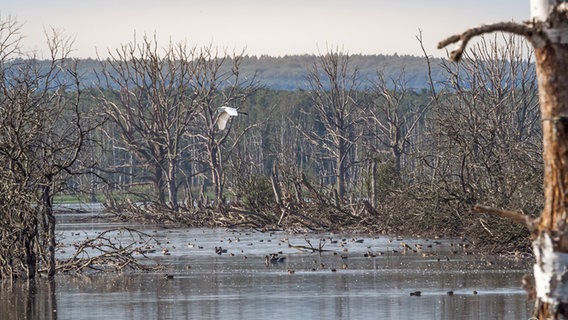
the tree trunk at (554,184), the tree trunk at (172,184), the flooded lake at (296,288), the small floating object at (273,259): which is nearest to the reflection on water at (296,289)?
the flooded lake at (296,288)

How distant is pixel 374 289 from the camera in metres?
17.2

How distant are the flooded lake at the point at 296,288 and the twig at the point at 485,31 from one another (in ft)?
26.2

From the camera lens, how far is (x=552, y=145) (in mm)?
5465

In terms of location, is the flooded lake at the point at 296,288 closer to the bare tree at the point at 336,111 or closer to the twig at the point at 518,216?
the twig at the point at 518,216

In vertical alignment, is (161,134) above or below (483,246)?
above

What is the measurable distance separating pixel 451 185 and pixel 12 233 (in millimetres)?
12393

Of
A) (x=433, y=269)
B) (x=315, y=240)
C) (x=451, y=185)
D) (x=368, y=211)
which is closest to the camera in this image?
(x=433, y=269)

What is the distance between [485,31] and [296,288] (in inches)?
476

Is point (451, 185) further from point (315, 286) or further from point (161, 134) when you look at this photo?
point (161, 134)

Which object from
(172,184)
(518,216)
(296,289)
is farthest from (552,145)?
(172,184)

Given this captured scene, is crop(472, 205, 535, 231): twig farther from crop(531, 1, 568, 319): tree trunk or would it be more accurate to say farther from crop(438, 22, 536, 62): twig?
crop(438, 22, 536, 62): twig

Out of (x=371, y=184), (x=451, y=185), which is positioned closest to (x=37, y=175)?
(x=451, y=185)

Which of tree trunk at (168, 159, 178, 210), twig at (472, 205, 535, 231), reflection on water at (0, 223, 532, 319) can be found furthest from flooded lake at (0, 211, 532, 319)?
tree trunk at (168, 159, 178, 210)

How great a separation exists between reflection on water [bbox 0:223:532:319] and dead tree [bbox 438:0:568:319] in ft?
26.3
